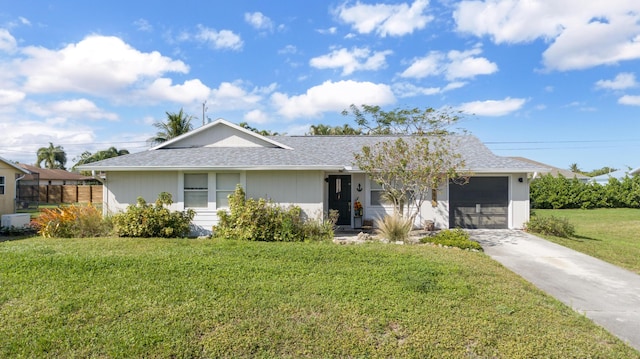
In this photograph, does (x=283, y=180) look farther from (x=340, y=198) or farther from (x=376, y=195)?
(x=376, y=195)

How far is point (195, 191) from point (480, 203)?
35.4ft

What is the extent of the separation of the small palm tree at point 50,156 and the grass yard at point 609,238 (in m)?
66.7

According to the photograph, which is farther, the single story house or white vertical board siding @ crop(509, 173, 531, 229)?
white vertical board siding @ crop(509, 173, 531, 229)

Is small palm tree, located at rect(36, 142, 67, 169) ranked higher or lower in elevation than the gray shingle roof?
higher

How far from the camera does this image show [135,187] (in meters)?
11.5

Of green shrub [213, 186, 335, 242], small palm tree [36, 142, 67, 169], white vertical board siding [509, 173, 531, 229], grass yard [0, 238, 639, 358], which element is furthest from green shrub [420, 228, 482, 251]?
small palm tree [36, 142, 67, 169]

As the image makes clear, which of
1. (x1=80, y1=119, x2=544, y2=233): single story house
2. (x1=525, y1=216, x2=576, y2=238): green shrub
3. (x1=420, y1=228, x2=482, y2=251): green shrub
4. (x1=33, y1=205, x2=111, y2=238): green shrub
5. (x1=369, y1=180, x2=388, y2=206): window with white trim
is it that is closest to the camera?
(x1=420, y1=228, x2=482, y2=251): green shrub

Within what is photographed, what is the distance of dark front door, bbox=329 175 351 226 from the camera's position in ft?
44.4

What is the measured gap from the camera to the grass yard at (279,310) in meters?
3.81

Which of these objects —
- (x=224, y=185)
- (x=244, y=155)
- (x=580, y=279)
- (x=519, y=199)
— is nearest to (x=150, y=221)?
(x=224, y=185)

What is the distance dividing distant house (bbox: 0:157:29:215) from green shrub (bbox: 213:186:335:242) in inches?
549

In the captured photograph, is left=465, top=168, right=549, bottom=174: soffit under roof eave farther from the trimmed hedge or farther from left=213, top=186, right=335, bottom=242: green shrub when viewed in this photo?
the trimmed hedge

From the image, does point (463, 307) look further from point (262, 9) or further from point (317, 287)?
point (262, 9)

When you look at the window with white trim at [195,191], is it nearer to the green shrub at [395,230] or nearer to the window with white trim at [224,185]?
the window with white trim at [224,185]
